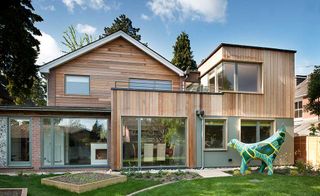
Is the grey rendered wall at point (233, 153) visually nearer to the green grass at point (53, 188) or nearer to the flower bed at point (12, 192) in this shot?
the green grass at point (53, 188)

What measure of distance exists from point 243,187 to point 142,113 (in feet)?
22.2

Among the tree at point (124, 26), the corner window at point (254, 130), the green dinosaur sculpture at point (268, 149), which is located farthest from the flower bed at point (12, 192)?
the tree at point (124, 26)

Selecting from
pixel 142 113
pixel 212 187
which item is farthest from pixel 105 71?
pixel 212 187

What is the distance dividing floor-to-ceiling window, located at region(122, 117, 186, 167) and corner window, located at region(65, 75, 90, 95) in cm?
444

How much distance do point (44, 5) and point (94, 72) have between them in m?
6.50

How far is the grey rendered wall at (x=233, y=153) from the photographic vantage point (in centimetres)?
1452

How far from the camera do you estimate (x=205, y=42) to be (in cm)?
2103

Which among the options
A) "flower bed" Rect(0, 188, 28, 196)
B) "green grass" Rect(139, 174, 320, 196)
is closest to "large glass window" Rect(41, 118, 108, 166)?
"flower bed" Rect(0, 188, 28, 196)

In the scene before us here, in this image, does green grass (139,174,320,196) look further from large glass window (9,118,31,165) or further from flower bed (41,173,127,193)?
large glass window (9,118,31,165)

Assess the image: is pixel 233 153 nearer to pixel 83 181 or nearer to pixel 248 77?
pixel 248 77

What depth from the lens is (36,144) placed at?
13.3 metres

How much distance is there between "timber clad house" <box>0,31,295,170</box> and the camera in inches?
527

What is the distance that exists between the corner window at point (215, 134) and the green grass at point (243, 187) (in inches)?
194

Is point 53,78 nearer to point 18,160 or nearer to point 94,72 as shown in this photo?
point 94,72
